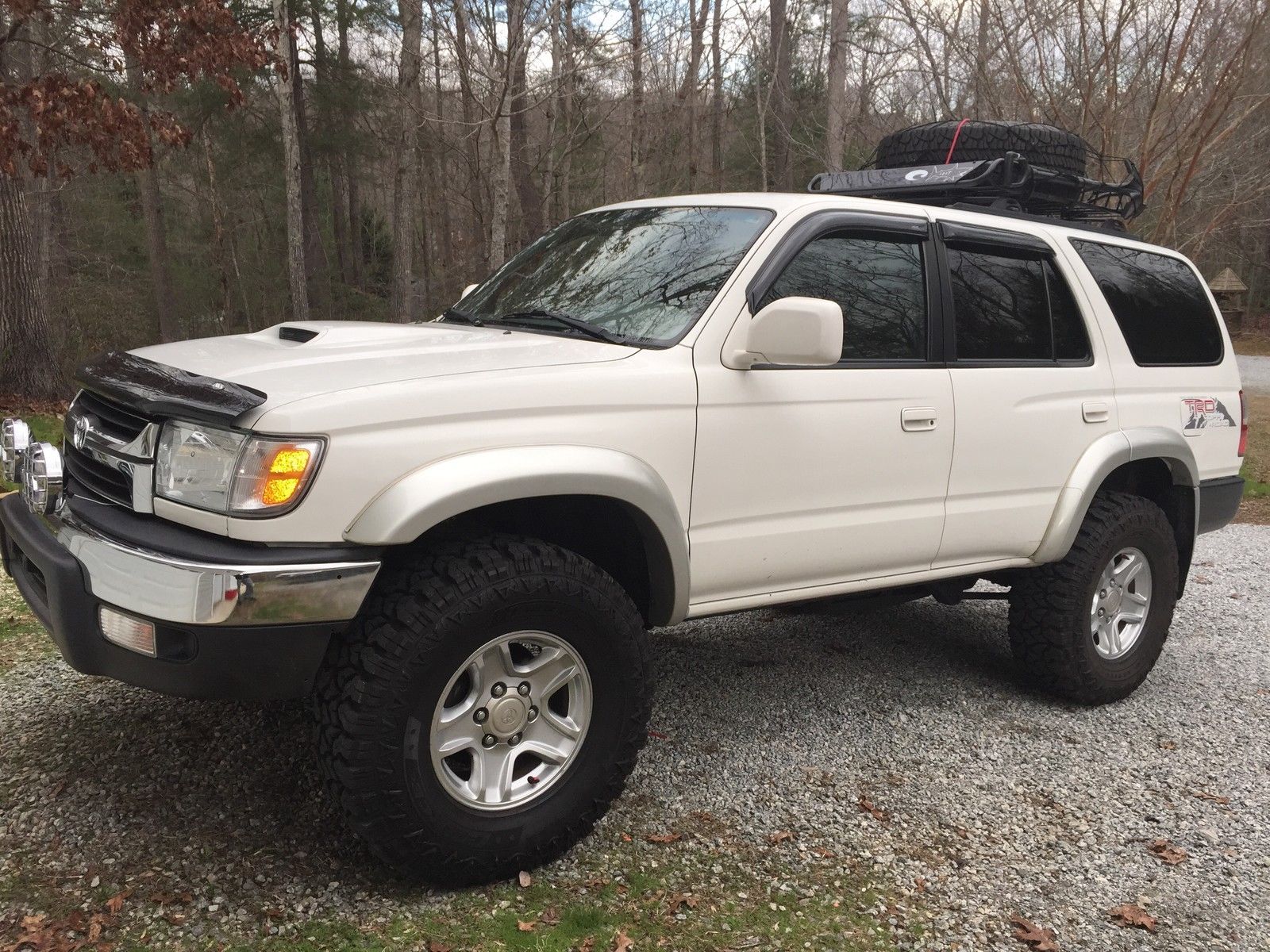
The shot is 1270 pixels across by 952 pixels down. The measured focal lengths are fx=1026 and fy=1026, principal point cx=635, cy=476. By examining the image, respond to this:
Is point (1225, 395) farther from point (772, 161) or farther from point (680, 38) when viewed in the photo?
point (772, 161)

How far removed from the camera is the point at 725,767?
3.68 m

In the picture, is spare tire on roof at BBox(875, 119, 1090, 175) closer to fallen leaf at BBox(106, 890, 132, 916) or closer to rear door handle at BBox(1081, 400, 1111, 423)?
rear door handle at BBox(1081, 400, 1111, 423)

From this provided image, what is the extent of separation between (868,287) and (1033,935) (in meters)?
2.12

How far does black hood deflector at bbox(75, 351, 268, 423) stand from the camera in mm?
2471

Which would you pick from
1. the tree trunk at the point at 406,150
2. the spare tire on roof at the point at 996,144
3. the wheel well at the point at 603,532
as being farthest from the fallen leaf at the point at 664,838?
the tree trunk at the point at 406,150

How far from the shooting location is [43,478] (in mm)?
2891

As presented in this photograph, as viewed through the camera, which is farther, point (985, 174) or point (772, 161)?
point (772, 161)

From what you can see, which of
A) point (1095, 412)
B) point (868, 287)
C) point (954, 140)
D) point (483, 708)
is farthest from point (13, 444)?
point (954, 140)

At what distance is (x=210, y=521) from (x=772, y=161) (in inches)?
896

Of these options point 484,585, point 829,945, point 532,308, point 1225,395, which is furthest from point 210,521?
point 1225,395

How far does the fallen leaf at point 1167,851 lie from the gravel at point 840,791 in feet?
0.09

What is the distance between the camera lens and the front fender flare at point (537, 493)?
2.53m

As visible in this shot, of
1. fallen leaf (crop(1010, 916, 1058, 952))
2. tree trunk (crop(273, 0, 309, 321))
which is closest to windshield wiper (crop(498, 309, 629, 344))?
fallen leaf (crop(1010, 916, 1058, 952))

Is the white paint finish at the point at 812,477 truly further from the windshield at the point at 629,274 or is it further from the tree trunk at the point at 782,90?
the tree trunk at the point at 782,90
